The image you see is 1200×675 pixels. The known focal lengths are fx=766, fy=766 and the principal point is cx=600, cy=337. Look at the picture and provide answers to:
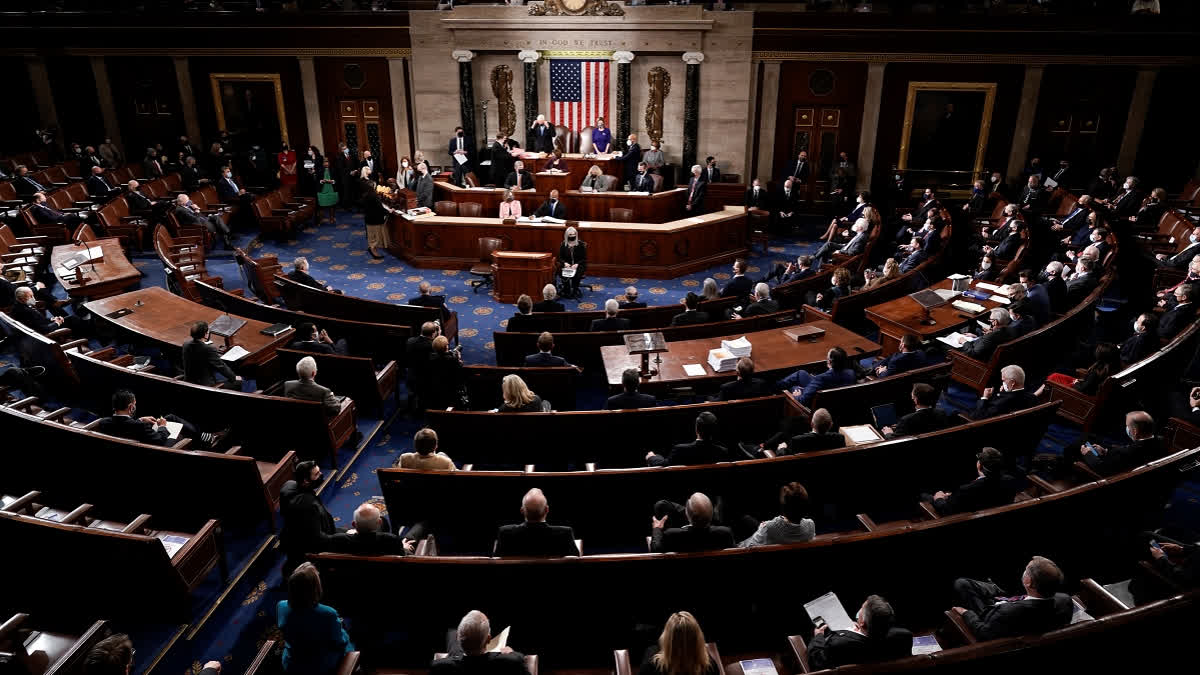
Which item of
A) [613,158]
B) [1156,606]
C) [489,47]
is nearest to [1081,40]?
[613,158]

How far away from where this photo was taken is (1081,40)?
46.8 ft

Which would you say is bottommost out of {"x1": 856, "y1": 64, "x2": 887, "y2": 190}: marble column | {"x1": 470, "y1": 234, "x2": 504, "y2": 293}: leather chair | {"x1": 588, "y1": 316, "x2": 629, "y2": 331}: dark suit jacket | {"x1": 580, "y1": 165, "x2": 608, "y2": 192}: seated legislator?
{"x1": 470, "y1": 234, "x2": 504, "y2": 293}: leather chair

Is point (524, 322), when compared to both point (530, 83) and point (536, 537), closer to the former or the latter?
point (536, 537)

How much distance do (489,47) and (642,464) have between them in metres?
12.4

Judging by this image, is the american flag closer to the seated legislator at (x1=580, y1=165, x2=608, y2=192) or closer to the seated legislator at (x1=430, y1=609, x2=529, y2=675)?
the seated legislator at (x1=580, y1=165, x2=608, y2=192)

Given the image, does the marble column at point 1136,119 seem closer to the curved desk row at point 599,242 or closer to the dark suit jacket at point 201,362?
the curved desk row at point 599,242

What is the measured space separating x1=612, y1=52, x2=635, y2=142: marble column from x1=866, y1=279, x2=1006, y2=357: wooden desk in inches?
349

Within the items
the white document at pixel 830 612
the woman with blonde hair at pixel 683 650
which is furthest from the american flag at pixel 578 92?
the woman with blonde hair at pixel 683 650

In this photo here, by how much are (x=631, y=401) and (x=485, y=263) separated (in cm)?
659

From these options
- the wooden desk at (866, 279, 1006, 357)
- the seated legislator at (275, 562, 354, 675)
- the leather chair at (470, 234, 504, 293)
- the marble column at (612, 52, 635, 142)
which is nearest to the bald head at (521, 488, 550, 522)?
the seated legislator at (275, 562, 354, 675)

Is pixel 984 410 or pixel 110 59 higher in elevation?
pixel 110 59

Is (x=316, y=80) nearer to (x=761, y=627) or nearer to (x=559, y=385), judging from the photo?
(x=559, y=385)

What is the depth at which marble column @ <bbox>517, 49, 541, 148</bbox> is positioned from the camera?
51.7 ft

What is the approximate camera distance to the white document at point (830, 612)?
3.89 m
